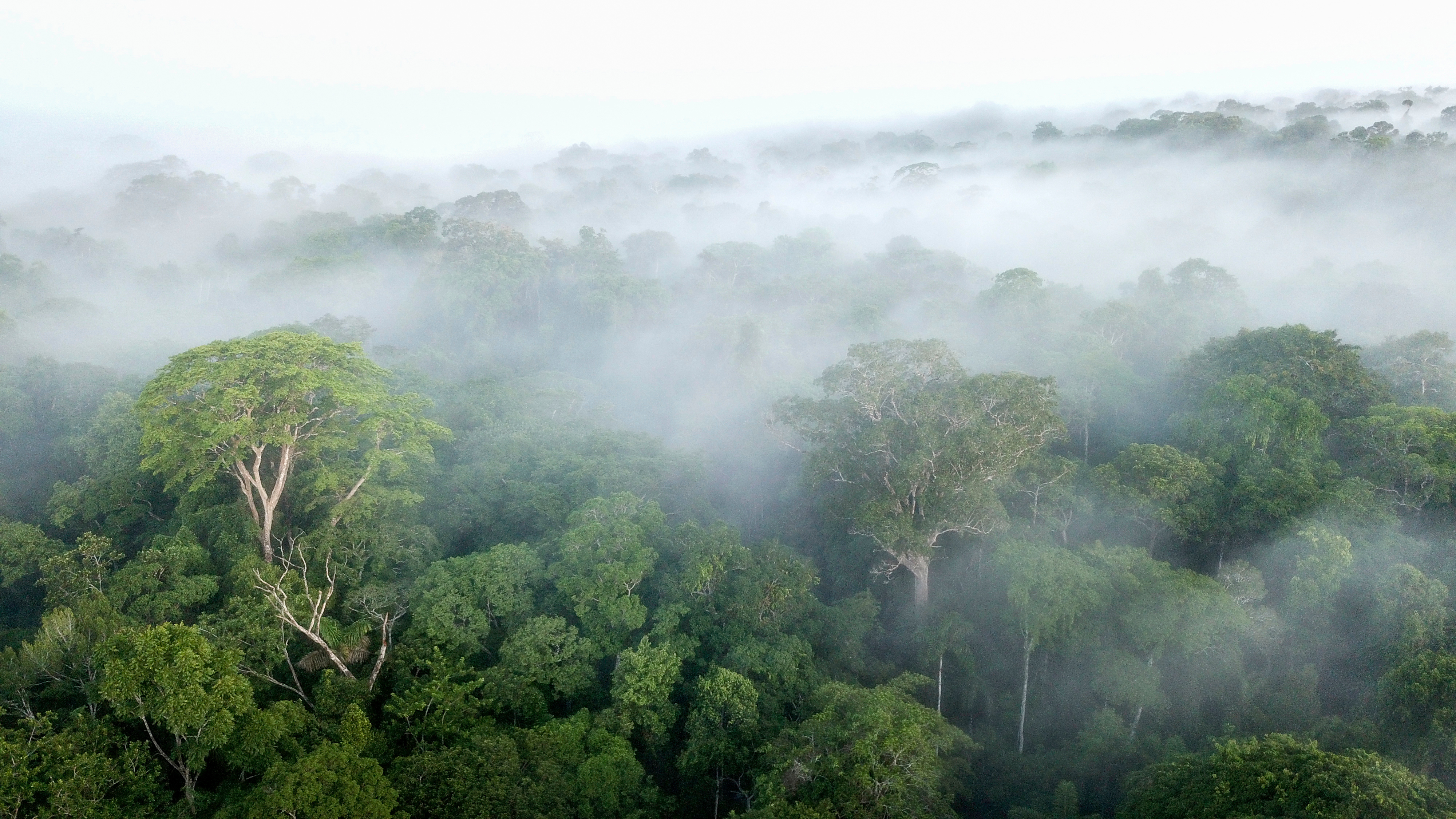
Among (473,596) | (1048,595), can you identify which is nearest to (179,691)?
(473,596)

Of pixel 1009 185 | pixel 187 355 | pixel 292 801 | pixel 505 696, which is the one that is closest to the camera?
pixel 292 801

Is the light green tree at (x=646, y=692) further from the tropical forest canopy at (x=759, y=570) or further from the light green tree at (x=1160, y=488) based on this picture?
the light green tree at (x=1160, y=488)

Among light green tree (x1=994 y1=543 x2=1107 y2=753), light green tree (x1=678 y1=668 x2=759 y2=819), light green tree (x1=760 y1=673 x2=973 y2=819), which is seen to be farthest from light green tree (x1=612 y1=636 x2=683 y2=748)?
light green tree (x1=994 y1=543 x2=1107 y2=753)

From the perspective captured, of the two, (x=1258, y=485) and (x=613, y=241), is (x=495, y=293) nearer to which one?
(x=613, y=241)

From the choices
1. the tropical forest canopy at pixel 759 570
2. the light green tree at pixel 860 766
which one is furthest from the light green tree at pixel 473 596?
the light green tree at pixel 860 766

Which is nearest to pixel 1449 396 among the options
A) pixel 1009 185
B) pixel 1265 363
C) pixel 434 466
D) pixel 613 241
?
pixel 1265 363
